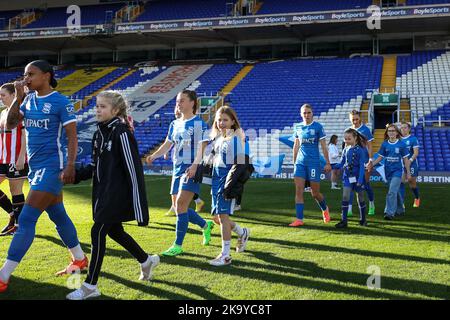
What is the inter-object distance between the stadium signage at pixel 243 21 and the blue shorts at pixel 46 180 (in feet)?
81.8

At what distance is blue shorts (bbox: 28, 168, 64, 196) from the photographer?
14.3 ft

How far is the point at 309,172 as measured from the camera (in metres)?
7.80

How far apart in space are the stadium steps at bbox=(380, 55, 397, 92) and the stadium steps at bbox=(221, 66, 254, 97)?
8.27m

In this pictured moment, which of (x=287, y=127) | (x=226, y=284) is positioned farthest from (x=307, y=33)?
(x=226, y=284)

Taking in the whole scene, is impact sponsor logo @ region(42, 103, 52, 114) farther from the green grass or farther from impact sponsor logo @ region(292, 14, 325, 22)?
impact sponsor logo @ region(292, 14, 325, 22)

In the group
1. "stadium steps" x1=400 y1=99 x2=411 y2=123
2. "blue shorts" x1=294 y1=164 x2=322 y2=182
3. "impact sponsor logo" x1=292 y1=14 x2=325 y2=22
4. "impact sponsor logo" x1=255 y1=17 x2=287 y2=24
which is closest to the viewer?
"blue shorts" x1=294 y1=164 x2=322 y2=182

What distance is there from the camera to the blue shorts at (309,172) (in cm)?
779

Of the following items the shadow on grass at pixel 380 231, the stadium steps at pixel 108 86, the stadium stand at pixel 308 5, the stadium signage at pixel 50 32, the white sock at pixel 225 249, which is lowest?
the shadow on grass at pixel 380 231

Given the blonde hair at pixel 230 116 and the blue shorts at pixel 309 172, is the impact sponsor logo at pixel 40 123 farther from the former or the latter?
the blue shorts at pixel 309 172

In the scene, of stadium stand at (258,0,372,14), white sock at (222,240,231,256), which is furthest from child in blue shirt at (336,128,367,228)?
stadium stand at (258,0,372,14)

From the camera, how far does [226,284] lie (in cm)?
437

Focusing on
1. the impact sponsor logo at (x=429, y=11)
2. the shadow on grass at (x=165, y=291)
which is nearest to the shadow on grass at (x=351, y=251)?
the shadow on grass at (x=165, y=291)
